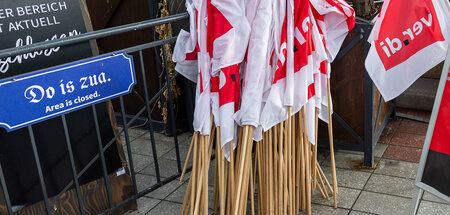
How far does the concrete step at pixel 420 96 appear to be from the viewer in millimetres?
5391

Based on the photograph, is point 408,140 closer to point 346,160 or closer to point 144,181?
point 346,160

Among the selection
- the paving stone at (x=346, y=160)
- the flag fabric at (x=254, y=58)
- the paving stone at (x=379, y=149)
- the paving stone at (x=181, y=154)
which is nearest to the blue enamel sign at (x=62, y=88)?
the flag fabric at (x=254, y=58)

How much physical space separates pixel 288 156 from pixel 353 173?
127cm

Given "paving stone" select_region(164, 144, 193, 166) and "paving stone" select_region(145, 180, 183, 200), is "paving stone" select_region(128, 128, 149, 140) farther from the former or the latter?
"paving stone" select_region(145, 180, 183, 200)

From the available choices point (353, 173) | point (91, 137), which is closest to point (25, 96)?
point (91, 137)

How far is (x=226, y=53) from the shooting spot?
299 centimetres

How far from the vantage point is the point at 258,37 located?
9.82ft

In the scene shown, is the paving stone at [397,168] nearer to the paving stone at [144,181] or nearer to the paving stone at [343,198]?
the paving stone at [343,198]

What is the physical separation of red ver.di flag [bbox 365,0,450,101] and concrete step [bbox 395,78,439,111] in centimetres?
256

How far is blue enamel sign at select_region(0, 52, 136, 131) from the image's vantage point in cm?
288

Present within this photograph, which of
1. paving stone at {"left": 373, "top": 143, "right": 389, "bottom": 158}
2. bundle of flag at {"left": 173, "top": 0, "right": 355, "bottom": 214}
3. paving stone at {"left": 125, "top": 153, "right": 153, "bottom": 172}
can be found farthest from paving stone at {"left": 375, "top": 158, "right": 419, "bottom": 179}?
paving stone at {"left": 125, "top": 153, "right": 153, "bottom": 172}

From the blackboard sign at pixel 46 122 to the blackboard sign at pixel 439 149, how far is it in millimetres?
2291

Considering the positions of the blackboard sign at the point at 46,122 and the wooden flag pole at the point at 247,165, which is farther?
the blackboard sign at the point at 46,122

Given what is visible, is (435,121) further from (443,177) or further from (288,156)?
(288,156)
